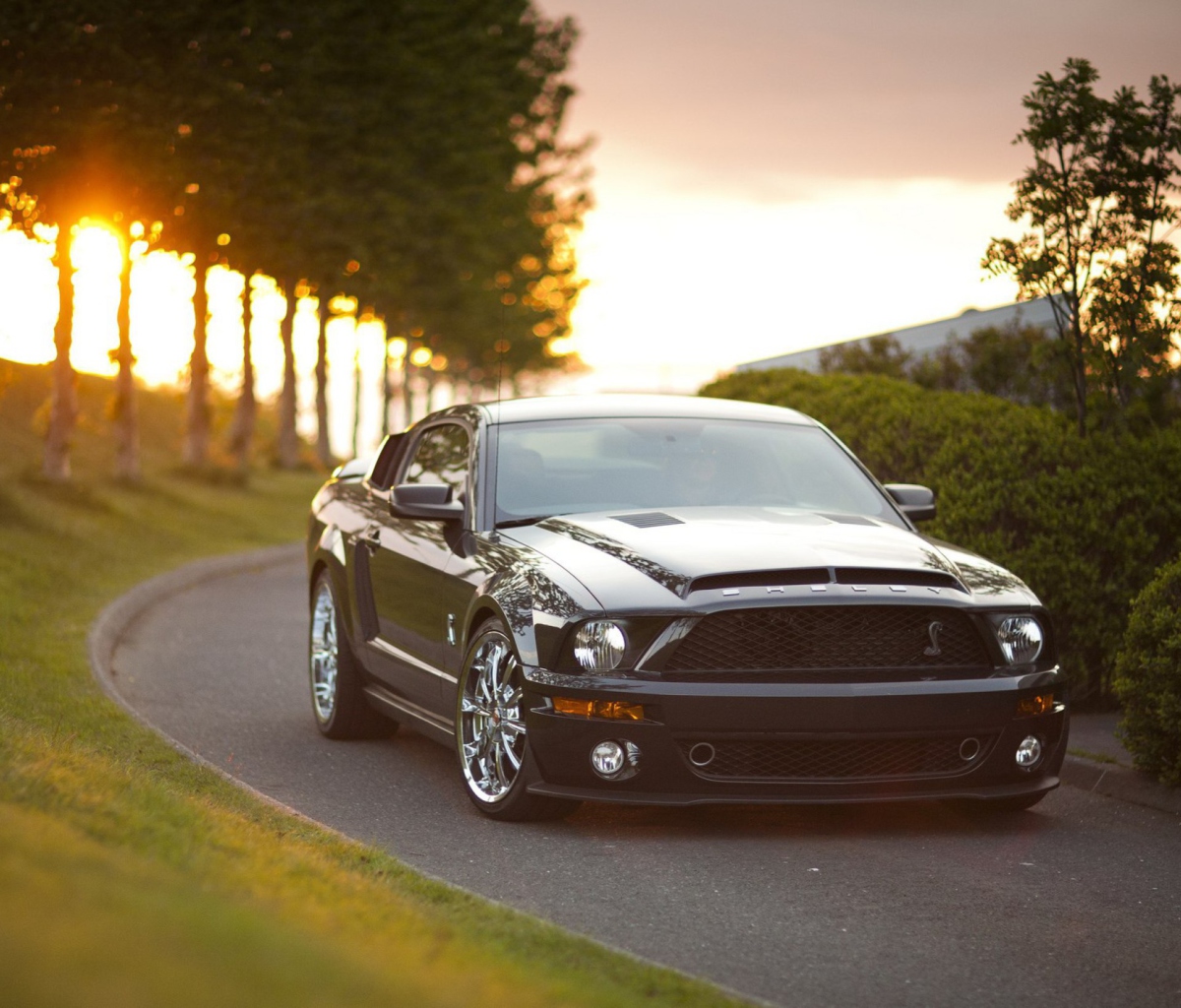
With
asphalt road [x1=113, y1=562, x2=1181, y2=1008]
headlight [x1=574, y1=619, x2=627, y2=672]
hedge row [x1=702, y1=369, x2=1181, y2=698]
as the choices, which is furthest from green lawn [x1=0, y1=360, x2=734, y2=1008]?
hedge row [x1=702, y1=369, x2=1181, y2=698]

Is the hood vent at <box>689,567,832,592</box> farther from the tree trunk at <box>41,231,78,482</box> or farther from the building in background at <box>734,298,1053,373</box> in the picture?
the tree trunk at <box>41,231,78,482</box>

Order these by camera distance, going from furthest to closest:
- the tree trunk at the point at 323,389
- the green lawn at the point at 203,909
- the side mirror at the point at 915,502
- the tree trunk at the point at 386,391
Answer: the tree trunk at the point at 386,391, the tree trunk at the point at 323,389, the side mirror at the point at 915,502, the green lawn at the point at 203,909

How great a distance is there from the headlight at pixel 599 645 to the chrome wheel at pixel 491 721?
35 centimetres

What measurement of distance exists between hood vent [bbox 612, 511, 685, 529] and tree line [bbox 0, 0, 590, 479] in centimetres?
197

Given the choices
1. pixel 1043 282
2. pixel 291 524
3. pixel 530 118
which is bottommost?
pixel 291 524

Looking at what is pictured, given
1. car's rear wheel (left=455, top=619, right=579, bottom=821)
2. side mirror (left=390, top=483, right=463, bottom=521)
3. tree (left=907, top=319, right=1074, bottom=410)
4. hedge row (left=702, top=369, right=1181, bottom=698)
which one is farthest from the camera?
tree (left=907, top=319, right=1074, bottom=410)

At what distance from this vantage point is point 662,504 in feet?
26.5

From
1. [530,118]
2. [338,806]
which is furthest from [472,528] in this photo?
[530,118]

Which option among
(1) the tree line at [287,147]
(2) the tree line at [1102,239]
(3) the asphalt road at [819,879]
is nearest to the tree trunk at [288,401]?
(1) the tree line at [287,147]

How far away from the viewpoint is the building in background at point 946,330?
60.5ft

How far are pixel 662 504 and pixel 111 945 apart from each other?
16.4 feet

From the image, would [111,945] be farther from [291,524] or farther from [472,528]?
[291,524]

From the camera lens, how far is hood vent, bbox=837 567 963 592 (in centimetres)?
695

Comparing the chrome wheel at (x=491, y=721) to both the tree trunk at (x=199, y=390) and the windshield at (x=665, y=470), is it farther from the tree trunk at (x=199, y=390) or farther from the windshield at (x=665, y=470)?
the tree trunk at (x=199, y=390)
